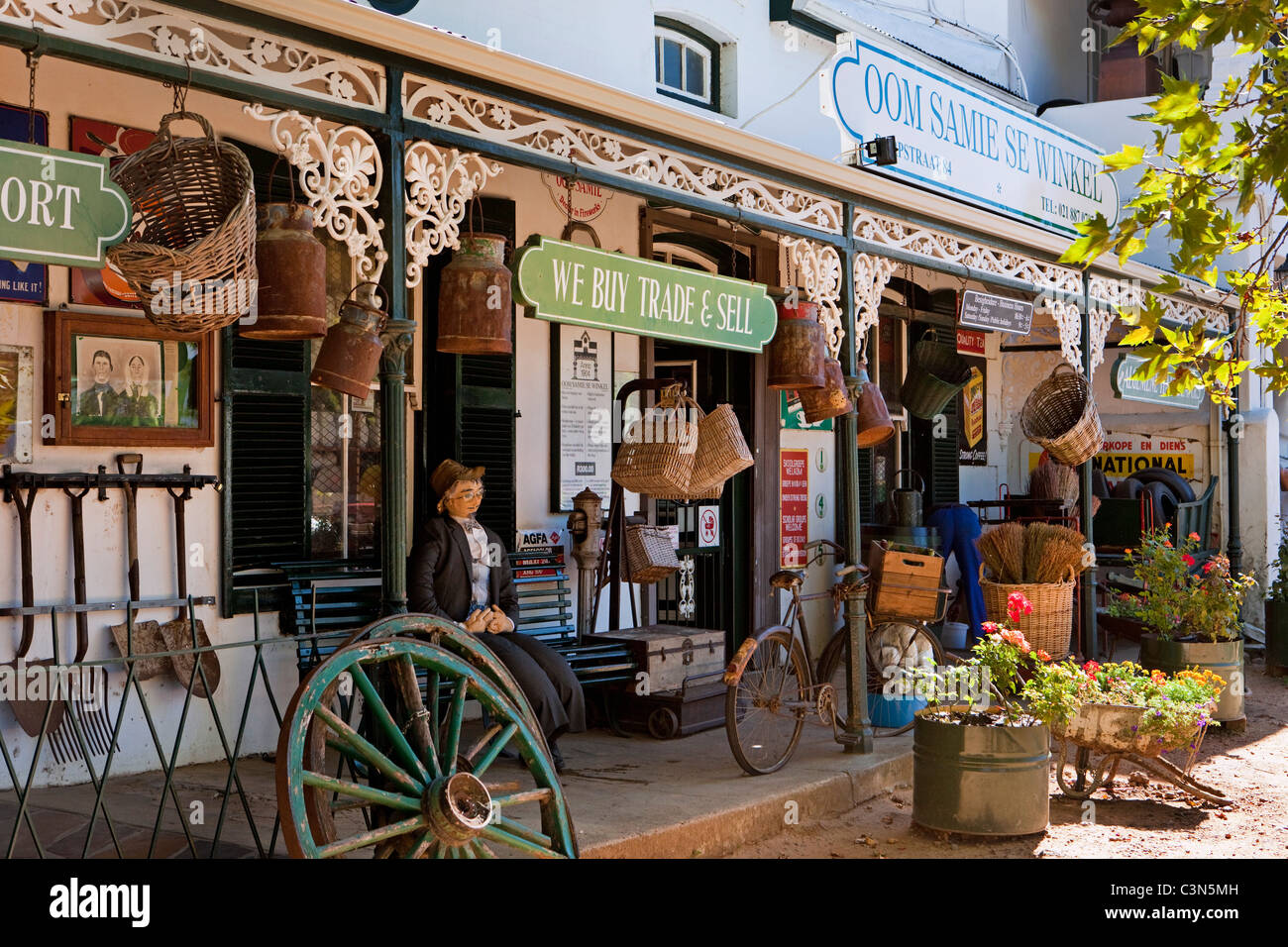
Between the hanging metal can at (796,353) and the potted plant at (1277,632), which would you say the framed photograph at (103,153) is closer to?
the hanging metal can at (796,353)

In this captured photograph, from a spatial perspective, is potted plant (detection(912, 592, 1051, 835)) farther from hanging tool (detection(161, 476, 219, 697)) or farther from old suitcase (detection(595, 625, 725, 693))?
hanging tool (detection(161, 476, 219, 697))

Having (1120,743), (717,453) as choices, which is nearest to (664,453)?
(717,453)

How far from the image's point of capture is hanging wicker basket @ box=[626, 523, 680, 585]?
8.26 meters

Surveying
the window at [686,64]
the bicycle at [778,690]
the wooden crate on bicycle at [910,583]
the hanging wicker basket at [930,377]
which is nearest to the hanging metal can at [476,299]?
the bicycle at [778,690]

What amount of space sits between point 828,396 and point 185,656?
392 centimetres

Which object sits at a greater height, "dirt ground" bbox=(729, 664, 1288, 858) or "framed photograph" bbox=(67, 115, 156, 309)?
"framed photograph" bbox=(67, 115, 156, 309)

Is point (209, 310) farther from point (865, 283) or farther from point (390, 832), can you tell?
point (865, 283)

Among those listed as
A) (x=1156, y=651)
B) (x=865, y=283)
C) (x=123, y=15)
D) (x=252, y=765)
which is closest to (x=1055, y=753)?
(x=1156, y=651)

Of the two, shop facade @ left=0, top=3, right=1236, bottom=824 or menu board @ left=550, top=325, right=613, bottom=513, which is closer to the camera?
shop facade @ left=0, top=3, right=1236, bottom=824

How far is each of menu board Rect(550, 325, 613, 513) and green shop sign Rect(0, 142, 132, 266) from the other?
4331 millimetres

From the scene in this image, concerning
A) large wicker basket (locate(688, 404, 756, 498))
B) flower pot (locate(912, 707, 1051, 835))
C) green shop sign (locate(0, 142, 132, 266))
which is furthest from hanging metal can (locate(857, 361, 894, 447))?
green shop sign (locate(0, 142, 132, 266))

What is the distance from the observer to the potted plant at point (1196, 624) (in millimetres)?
8969

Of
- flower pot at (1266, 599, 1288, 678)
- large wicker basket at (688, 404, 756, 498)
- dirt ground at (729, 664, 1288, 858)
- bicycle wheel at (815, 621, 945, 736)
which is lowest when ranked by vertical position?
dirt ground at (729, 664, 1288, 858)
